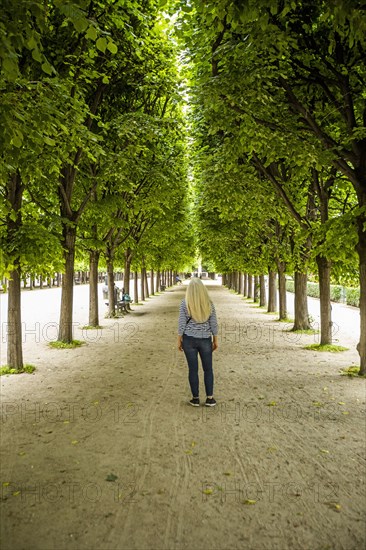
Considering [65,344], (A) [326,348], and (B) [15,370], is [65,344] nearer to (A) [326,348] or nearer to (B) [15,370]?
(B) [15,370]

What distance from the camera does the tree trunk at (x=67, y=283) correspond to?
12.0m

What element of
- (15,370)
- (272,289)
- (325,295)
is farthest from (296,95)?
(272,289)

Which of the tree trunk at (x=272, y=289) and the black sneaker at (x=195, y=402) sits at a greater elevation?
the tree trunk at (x=272, y=289)

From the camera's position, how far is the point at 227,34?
764 centimetres

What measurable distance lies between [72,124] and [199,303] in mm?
3656

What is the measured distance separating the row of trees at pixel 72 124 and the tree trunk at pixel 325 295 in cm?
562

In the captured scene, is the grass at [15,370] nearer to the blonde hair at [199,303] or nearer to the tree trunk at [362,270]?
the blonde hair at [199,303]

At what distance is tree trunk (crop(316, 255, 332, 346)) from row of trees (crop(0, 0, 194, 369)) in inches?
221

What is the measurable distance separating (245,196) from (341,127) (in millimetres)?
3194

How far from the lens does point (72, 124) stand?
6984 millimetres

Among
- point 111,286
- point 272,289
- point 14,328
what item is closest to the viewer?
point 14,328

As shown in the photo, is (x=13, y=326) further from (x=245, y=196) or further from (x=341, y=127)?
(x=341, y=127)

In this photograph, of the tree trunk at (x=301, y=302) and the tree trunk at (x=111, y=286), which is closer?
the tree trunk at (x=301, y=302)

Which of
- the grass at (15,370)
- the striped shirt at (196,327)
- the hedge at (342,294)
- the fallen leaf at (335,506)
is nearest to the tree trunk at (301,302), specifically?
the striped shirt at (196,327)
